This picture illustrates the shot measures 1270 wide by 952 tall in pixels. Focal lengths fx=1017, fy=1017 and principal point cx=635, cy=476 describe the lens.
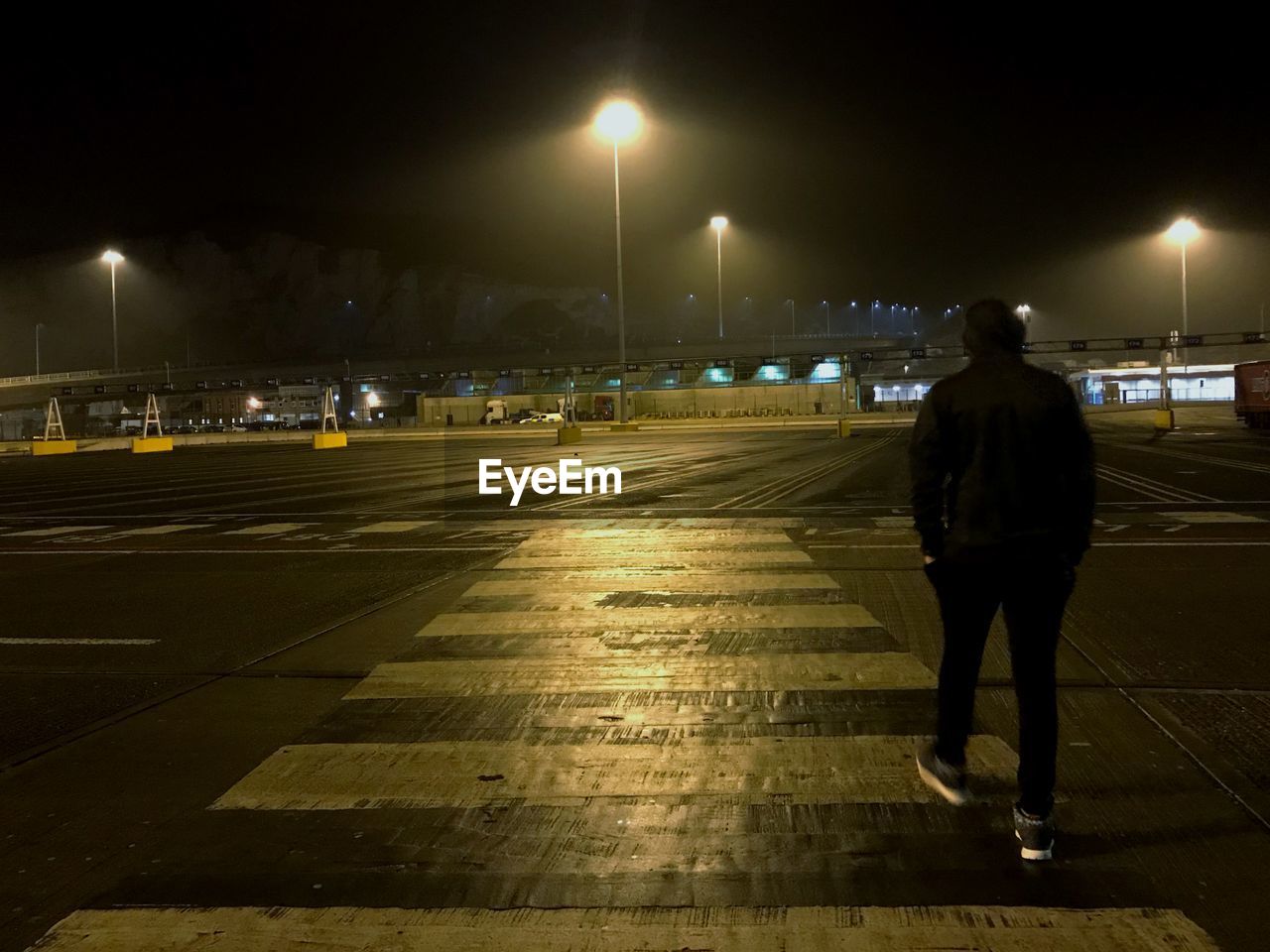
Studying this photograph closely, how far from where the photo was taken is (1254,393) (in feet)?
133

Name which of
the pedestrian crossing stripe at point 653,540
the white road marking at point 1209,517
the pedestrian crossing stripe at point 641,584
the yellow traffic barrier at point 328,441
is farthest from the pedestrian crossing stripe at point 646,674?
the yellow traffic barrier at point 328,441

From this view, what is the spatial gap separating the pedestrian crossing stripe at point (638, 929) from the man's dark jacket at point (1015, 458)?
45.6 inches

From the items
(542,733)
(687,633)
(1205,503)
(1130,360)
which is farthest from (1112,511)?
(1130,360)

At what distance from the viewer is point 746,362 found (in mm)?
91188

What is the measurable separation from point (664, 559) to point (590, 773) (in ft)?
18.7

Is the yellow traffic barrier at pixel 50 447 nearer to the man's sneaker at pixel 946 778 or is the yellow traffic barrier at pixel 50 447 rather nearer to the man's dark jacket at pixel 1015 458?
the man's sneaker at pixel 946 778

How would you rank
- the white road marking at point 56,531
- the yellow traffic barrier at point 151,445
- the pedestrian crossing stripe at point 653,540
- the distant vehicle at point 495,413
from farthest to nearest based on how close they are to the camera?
the distant vehicle at point 495,413
the yellow traffic barrier at point 151,445
the white road marking at point 56,531
the pedestrian crossing stripe at point 653,540

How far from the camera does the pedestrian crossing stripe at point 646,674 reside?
5.64 metres

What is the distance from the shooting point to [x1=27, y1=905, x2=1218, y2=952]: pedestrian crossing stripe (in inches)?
118

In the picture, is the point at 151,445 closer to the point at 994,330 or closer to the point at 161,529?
the point at 161,529

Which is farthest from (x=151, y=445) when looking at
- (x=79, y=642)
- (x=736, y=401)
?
(x=79, y=642)

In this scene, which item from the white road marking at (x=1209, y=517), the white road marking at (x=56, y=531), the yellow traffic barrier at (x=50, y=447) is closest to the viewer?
the white road marking at (x=1209, y=517)

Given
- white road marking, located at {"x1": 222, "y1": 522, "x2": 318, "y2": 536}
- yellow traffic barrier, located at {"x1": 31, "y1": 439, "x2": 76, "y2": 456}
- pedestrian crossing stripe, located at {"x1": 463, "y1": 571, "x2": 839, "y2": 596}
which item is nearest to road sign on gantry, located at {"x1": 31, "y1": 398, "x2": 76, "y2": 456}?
yellow traffic barrier, located at {"x1": 31, "y1": 439, "x2": 76, "y2": 456}

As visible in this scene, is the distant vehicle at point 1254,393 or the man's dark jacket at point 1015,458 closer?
the man's dark jacket at point 1015,458
